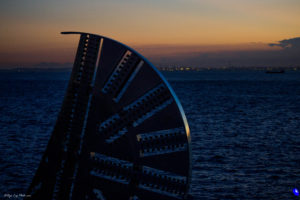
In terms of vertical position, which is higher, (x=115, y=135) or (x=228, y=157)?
(x=115, y=135)

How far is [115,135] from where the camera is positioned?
196 inches

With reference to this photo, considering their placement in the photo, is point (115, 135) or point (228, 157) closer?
point (115, 135)

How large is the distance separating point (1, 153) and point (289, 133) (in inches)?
987

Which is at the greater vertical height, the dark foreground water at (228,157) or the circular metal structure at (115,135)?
the circular metal structure at (115,135)

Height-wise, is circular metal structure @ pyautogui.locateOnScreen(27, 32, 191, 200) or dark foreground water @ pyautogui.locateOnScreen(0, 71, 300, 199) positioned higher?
circular metal structure @ pyautogui.locateOnScreen(27, 32, 191, 200)

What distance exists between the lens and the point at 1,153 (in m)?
25.4

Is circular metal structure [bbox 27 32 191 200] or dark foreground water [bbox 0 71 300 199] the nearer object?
circular metal structure [bbox 27 32 191 200]

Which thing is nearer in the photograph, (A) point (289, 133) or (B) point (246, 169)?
(B) point (246, 169)

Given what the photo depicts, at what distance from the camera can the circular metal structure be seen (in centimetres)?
471

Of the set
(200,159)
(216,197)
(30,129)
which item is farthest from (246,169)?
(30,129)

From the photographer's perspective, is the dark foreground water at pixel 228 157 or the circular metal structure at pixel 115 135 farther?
the dark foreground water at pixel 228 157

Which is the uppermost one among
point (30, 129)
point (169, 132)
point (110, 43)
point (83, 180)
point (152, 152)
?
point (110, 43)

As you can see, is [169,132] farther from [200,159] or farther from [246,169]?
[200,159]

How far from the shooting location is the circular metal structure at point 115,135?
186 inches
